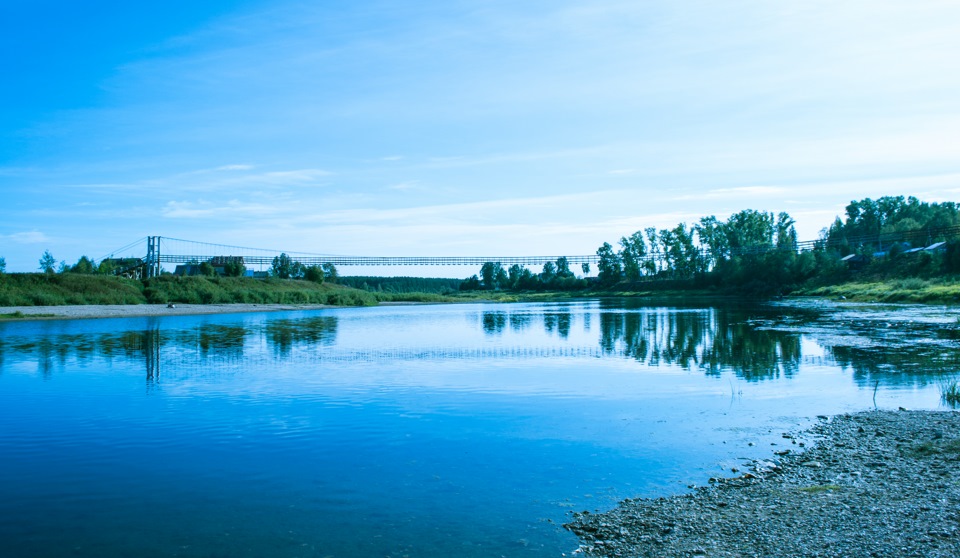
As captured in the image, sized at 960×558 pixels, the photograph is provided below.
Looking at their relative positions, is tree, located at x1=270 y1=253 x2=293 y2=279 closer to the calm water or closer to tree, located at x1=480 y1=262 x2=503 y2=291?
tree, located at x1=480 y1=262 x2=503 y2=291

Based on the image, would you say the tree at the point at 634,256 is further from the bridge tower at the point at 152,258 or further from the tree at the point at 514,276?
the bridge tower at the point at 152,258

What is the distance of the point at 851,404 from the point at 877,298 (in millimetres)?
61580

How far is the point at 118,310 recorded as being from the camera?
6481 cm

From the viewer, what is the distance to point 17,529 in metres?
8.20

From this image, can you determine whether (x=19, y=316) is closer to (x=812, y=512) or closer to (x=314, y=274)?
(x=812, y=512)

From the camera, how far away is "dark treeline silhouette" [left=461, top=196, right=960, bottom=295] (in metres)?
97.2

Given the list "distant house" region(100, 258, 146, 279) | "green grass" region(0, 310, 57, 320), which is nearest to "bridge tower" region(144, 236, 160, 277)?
"distant house" region(100, 258, 146, 279)

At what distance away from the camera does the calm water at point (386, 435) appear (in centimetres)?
816

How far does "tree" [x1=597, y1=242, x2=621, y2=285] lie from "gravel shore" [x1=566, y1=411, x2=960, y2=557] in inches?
5797

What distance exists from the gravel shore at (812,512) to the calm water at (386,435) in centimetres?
65

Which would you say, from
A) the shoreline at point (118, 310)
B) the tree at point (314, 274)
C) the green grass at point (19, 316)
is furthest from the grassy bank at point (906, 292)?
the tree at point (314, 274)

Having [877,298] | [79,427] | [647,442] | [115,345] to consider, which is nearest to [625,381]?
[647,442]

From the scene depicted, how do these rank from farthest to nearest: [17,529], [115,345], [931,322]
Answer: [931,322]
[115,345]
[17,529]

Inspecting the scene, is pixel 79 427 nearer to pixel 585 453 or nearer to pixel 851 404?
pixel 585 453
